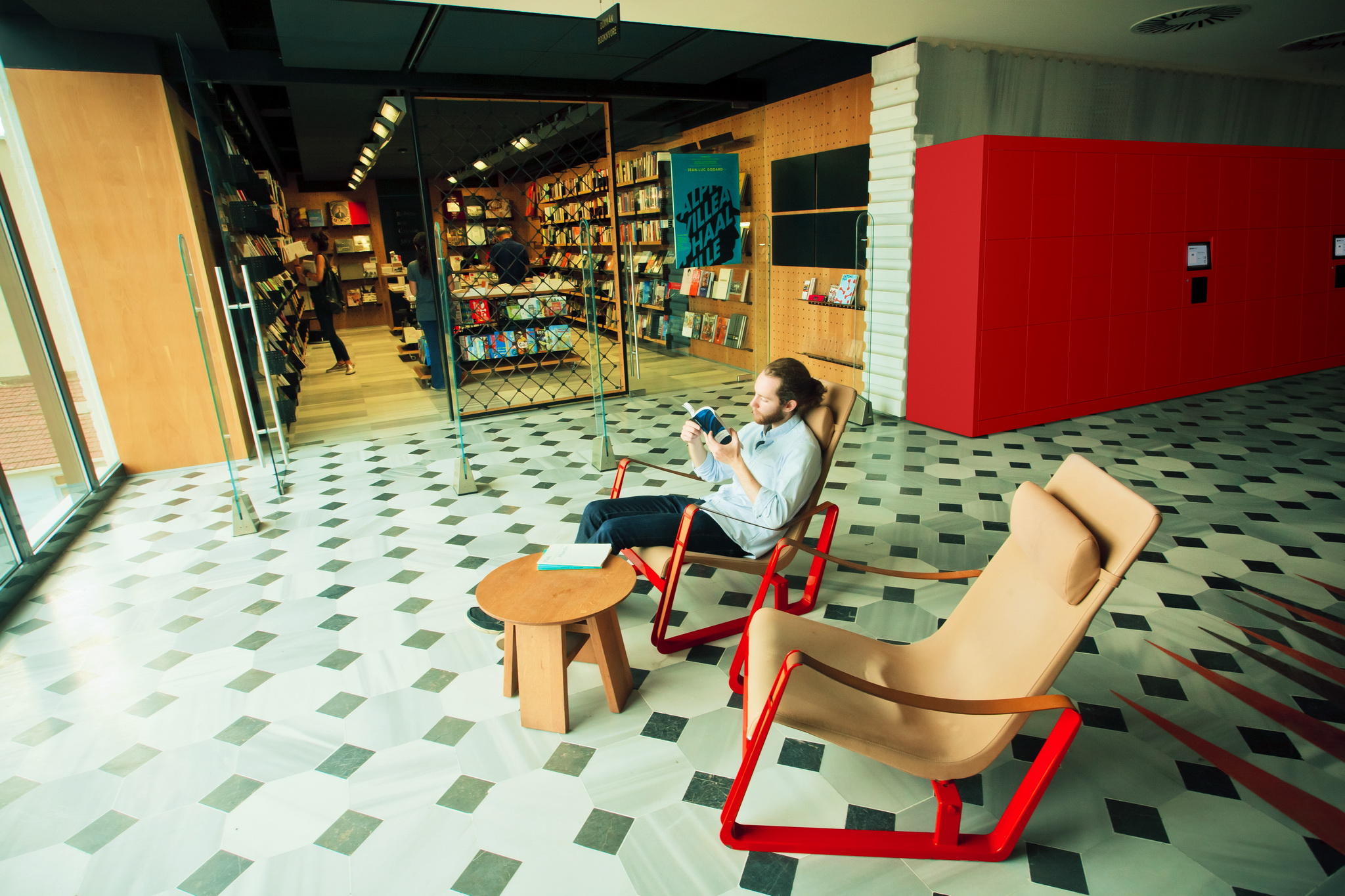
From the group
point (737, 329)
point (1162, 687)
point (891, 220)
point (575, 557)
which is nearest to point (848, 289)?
point (891, 220)

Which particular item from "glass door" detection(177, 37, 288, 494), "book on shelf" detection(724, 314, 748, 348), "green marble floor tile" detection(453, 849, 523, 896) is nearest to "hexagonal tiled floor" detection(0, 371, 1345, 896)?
"green marble floor tile" detection(453, 849, 523, 896)

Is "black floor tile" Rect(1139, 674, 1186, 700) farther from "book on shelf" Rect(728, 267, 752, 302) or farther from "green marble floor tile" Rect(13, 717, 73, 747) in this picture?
"book on shelf" Rect(728, 267, 752, 302)

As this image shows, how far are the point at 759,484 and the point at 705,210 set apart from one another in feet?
17.4

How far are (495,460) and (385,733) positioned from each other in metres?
3.21

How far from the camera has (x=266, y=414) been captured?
22.4ft

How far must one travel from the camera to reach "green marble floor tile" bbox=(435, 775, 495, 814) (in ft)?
6.95

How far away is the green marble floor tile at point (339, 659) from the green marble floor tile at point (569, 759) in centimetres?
111

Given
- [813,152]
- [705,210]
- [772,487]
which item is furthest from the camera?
[705,210]

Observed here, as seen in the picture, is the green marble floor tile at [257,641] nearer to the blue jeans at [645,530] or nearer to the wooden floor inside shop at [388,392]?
the blue jeans at [645,530]

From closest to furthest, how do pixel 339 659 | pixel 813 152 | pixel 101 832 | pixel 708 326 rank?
pixel 101 832, pixel 339 659, pixel 813 152, pixel 708 326

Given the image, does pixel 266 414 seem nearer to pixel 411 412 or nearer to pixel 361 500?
pixel 411 412

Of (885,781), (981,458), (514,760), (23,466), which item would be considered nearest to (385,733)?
(514,760)

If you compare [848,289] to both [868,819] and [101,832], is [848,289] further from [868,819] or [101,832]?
[101,832]

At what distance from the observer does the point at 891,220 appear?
19.5 ft
